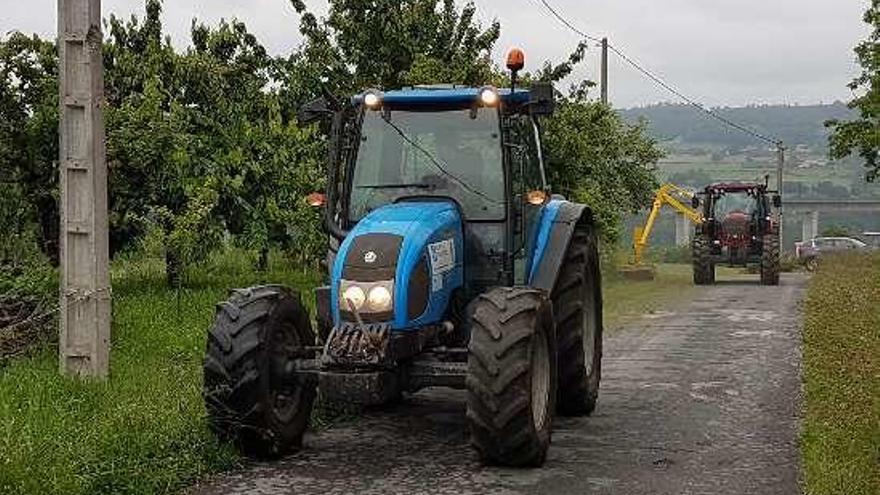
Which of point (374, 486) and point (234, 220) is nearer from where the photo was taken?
point (374, 486)

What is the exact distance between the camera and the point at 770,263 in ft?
80.3

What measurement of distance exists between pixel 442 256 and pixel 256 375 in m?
1.40

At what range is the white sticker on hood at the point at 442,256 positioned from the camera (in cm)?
689

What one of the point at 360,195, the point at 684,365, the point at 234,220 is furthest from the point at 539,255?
the point at 234,220

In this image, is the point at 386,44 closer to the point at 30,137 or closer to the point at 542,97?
the point at 30,137

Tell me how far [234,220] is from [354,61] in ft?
17.0

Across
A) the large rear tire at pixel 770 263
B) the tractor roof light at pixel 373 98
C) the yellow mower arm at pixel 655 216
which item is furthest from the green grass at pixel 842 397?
the yellow mower arm at pixel 655 216

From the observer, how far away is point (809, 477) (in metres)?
6.33

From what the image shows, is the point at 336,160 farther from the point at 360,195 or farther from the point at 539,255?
the point at 539,255

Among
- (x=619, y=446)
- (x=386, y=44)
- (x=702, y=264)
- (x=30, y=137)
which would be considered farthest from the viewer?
(x=702, y=264)

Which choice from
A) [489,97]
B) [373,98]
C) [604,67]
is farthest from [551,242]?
[604,67]

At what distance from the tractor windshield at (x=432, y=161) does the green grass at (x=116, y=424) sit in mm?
1950

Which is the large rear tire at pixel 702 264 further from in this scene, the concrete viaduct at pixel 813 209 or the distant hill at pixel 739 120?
the distant hill at pixel 739 120

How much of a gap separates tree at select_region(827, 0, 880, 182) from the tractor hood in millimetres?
27177
